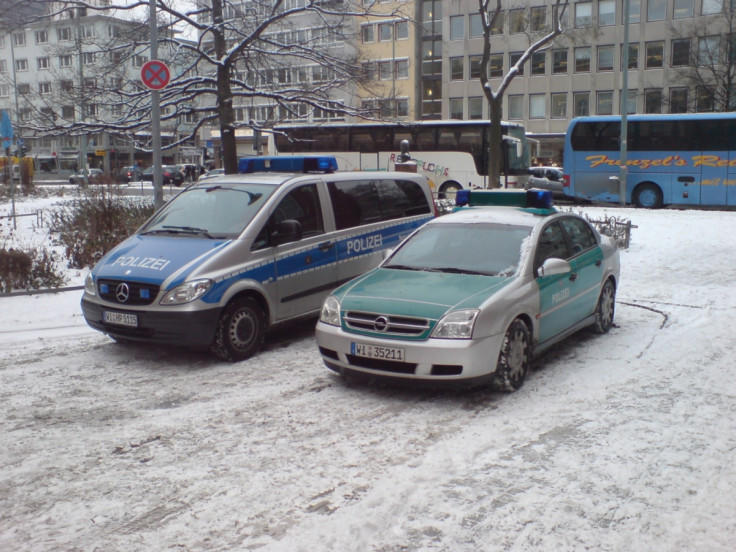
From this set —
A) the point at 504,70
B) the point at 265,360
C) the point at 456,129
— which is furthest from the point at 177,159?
the point at 265,360

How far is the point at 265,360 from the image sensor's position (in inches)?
301

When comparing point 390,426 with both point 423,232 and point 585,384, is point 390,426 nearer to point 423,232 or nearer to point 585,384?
point 585,384

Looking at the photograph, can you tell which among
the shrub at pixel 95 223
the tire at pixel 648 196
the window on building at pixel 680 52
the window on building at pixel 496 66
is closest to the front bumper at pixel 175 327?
the shrub at pixel 95 223

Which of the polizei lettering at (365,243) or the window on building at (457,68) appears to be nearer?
the polizei lettering at (365,243)

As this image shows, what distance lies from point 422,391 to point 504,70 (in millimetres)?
58456

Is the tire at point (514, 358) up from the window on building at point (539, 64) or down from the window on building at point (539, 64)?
down

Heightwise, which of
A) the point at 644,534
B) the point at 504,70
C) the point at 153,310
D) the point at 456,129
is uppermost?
the point at 504,70

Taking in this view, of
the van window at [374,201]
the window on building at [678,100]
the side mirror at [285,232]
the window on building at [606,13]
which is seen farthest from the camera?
the window on building at [606,13]

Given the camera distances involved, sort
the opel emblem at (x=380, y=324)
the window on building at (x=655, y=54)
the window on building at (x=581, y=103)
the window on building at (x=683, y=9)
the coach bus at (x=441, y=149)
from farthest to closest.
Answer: the window on building at (x=581, y=103) → the window on building at (x=655, y=54) → the window on building at (x=683, y=9) → the coach bus at (x=441, y=149) → the opel emblem at (x=380, y=324)

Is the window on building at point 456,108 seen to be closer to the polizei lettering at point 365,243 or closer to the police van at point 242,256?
the police van at point 242,256

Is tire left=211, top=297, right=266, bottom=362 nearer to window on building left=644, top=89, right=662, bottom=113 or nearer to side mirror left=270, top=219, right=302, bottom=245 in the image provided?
side mirror left=270, top=219, right=302, bottom=245

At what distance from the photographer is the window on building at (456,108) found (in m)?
64.2

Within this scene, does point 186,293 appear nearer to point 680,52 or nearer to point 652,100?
point 652,100

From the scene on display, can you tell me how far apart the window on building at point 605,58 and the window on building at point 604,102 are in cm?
175
